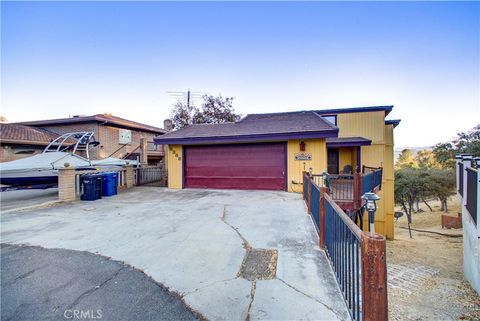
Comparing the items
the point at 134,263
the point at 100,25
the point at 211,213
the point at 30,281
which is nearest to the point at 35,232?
the point at 30,281

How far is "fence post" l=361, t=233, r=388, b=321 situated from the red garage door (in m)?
8.04

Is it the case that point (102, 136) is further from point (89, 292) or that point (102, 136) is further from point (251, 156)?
point (89, 292)

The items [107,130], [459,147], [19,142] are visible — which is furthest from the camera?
[459,147]

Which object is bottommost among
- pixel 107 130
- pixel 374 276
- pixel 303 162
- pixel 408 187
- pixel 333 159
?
pixel 408 187

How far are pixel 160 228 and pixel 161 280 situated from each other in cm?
218

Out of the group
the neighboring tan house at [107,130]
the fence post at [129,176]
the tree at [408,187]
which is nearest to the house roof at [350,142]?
the fence post at [129,176]

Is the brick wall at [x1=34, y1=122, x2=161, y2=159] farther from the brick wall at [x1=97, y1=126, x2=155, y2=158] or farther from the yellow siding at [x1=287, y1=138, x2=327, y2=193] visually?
the yellow siding at [x1=287, y1=138, x2=327, y2=193]

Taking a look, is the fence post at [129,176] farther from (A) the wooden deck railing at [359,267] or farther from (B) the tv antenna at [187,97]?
(B) the tv antenna at [187,97]

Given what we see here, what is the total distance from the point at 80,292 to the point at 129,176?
10.3 metres

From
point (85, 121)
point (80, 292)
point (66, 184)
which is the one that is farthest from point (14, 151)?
point (80, 292)

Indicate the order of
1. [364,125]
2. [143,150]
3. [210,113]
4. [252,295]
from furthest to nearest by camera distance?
[210,113]
[143,150]
[364,125]
[252,295]

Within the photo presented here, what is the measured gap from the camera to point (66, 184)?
7.59m

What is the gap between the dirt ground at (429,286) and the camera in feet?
15.8

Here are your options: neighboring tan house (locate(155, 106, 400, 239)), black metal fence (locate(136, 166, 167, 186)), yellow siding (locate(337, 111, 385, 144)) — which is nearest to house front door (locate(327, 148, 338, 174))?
neighboring tan house (locate(155, 106, 400, 239))
